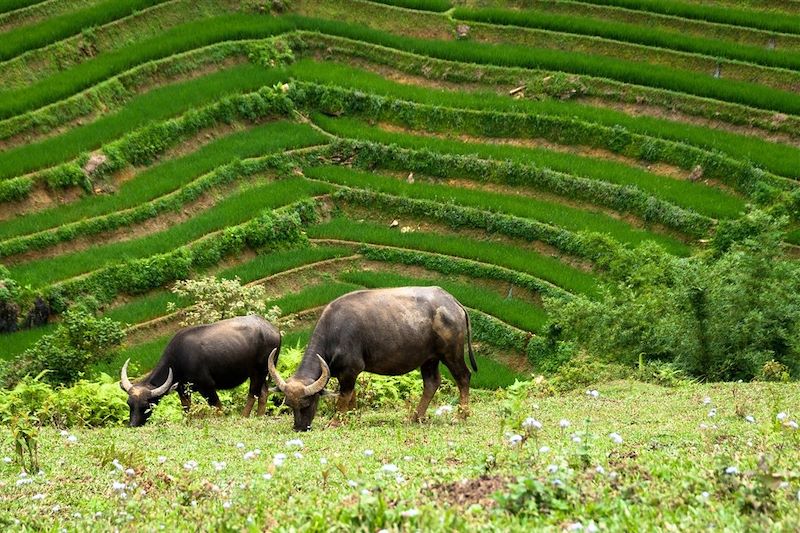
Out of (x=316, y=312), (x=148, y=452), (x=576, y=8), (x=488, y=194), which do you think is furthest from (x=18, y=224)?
(x=576, y=8)

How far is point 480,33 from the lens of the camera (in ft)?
128

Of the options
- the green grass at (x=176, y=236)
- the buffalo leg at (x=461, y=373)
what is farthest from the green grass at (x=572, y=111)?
the buffalo leg at (x=461, y=373)

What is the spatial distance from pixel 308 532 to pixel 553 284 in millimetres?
21220

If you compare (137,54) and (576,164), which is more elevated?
(137,54)

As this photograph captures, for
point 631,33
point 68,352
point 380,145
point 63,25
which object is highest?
point 63,25

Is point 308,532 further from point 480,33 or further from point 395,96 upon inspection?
point 480,33

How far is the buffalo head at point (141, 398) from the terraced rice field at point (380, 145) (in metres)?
6.90

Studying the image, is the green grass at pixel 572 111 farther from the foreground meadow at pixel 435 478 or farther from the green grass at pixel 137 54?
the foreground meadow at pixel 435 478

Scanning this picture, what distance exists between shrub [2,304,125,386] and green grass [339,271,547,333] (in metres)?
8.26

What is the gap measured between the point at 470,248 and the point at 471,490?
72.4 ft

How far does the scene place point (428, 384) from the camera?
15.9m

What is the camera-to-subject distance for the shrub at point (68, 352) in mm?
21016

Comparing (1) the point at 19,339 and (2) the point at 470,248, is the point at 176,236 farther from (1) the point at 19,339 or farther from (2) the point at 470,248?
(2) the point at 470,248

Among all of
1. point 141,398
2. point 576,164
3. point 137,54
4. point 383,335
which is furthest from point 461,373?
point 137,54
